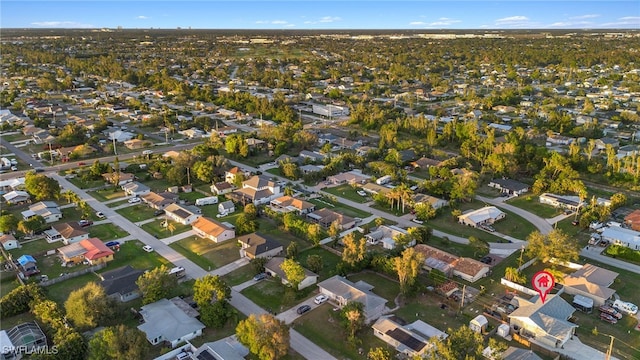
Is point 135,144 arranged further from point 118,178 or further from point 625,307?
point 625,307

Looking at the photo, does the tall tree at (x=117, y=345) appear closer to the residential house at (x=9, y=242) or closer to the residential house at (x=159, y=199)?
the residential house at (x=9, y=242)

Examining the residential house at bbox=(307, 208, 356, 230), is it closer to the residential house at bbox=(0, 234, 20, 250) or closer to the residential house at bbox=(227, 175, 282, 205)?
the residential house at bbox=(227, 175, 282, 205)

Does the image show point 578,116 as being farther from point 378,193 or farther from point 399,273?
point 399,273

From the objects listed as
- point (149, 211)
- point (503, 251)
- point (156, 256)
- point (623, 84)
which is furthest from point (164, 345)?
point (623, 84)

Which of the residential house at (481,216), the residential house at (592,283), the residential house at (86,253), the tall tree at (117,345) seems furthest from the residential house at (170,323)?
the residential house at (481,216)

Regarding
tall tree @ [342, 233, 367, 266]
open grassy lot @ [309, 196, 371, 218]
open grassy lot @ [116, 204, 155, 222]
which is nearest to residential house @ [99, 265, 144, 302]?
open grassy lot @ [116, 204, 155, 222]
